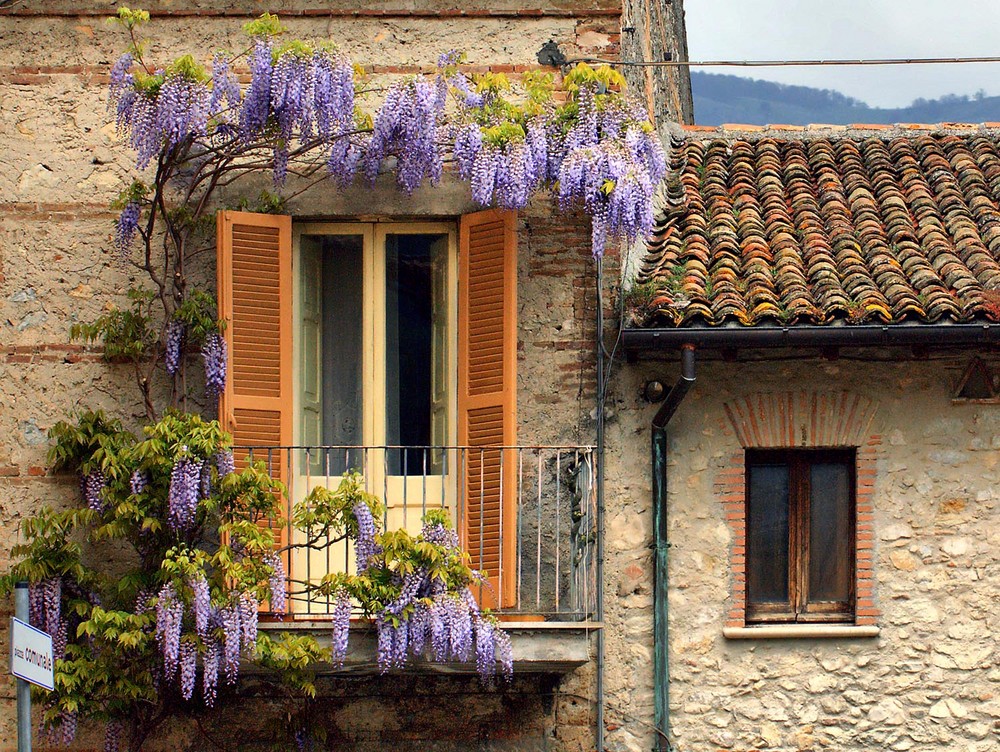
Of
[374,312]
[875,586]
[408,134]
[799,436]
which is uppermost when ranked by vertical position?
[408,134]

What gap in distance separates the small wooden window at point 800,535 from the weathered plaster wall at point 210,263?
1040mm

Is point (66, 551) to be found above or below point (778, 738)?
above

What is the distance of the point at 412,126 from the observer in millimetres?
9047

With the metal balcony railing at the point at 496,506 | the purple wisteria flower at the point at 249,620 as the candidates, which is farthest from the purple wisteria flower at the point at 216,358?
the purple wisteria flower at the point at 249,620

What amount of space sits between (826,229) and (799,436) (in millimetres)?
1390

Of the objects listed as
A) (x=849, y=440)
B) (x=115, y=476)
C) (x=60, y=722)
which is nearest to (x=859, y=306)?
(x=849, y=440)

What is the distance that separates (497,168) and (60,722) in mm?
3658

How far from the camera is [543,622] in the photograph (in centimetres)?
885

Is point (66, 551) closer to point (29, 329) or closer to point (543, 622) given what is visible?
point (29, 329)

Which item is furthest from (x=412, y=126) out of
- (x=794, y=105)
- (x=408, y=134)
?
(x=794, y=105)

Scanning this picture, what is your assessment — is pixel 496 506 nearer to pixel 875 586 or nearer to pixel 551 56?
pixel 875 586

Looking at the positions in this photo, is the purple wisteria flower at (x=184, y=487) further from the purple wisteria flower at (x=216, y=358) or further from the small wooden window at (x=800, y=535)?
the small wooden window at (x=800, y=535)

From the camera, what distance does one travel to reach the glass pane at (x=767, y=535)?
372 inches

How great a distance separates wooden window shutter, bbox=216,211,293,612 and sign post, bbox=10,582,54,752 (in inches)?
126
